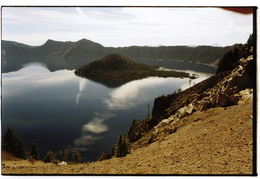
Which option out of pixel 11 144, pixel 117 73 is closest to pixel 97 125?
pixel 11 144

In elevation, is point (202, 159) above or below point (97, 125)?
above

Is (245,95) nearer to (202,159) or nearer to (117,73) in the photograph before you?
(202,159)

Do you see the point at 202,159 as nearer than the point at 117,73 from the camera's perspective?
Yes

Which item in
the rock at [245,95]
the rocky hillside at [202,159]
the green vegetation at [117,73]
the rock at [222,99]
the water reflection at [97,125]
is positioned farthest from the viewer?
the green vegetation at [117,73]

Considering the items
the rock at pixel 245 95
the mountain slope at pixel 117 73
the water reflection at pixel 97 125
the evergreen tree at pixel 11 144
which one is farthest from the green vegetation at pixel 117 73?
the rock at pixel 245 95

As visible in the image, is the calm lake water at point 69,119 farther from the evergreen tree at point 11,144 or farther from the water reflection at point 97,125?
the evergreen tree at point 11,144

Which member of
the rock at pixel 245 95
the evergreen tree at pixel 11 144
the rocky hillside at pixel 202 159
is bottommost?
the evergreen tree at pixel 11 144

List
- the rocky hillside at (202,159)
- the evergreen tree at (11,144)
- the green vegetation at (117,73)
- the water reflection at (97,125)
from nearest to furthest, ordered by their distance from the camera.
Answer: the rocky hillside at (202,159) → the evergreen tree at (11,144) → the water reflection at (97,125) → the green vegetation at (117,73)

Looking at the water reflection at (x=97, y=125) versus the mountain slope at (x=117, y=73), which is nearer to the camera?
the water reflection at (x=97, y=125)

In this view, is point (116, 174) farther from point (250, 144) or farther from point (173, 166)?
point (250, 144)

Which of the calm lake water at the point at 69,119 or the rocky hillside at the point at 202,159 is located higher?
the rocky hillside at the point at 202,159
